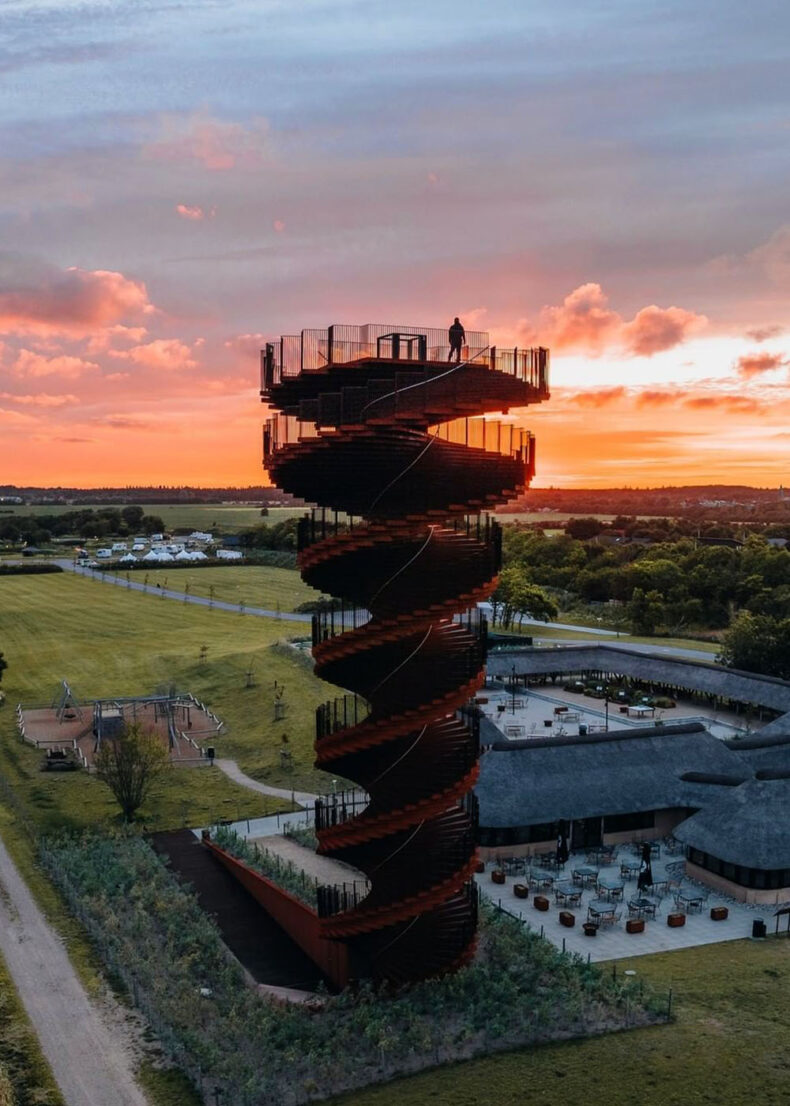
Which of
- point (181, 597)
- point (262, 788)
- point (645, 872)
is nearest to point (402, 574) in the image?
point (645, 872)

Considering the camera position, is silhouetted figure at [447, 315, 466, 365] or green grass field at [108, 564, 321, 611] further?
green grass field at [108, 564, 321, 611]

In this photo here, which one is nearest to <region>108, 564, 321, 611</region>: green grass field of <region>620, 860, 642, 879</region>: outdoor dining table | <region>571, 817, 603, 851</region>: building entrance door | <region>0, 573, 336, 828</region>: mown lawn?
<region>0, 573, 336, 828</region>: mown lawn

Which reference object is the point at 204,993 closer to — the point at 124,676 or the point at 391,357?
the point at 391,357

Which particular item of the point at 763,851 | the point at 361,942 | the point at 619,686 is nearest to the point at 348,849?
the point at 361,942

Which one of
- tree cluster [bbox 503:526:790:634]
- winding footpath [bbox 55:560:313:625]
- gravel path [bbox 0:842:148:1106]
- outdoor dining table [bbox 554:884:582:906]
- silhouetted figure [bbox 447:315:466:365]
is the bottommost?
gravel path [bbox 0:842:148:1106]

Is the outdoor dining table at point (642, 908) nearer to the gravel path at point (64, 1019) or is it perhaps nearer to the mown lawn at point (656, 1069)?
the mown lawn at point (656, 1069)

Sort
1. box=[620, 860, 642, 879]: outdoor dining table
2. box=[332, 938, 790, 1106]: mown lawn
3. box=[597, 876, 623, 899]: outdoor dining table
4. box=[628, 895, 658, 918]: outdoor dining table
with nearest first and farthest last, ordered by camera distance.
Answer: box=[332, 938, 790, 1106]: mown lawn, box=[628, 895, 658, 918]: outdoor dining table, box=[597, 876, 623, 899]: outdoor dining table, box=[620, 860, 642, 879]: outdoor dining table

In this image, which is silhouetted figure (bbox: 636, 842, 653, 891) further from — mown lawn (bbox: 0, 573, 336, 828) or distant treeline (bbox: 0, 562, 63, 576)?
distant treeline (bbox: 0, 562, 63, 576)

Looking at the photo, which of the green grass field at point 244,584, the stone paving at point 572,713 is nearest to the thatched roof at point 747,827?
the stone paving at point 572,713
